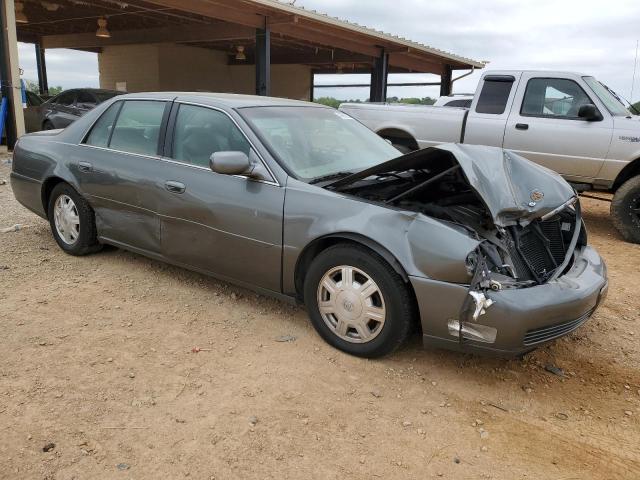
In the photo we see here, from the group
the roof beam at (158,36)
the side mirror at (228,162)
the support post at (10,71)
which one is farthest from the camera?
the roof beam at (158,36)

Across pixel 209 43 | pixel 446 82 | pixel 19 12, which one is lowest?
pixel 446 82

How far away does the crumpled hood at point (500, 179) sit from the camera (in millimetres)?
3145

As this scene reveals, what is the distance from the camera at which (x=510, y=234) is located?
10.8ft

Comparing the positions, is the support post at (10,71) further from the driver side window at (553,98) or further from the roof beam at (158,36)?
the driver side window at (553,98)

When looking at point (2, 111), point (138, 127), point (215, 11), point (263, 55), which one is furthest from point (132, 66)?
point (138, 127)

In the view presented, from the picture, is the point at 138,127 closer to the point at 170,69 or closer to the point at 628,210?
the point at 628,210

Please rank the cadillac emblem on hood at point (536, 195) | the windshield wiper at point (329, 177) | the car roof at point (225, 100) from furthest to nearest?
the car roof at point (225, 100) < the windshield wiper at point (329, 177) < the cadillac emblem on hood at point (536, 195)

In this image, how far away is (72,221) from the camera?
5.01 meters

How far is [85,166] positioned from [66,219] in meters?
0.62

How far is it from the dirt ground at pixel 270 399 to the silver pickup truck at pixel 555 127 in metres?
3.08

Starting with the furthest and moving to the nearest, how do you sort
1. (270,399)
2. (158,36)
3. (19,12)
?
1. (158,36)
2. (19,12)
3. (270,399)

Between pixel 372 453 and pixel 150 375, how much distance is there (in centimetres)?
139

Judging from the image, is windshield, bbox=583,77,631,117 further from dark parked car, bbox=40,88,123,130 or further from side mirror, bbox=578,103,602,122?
dark parked car, bbox=40,88,123,130

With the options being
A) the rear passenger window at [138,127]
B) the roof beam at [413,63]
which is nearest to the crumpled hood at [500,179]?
the rear passenger window at [138,127]
